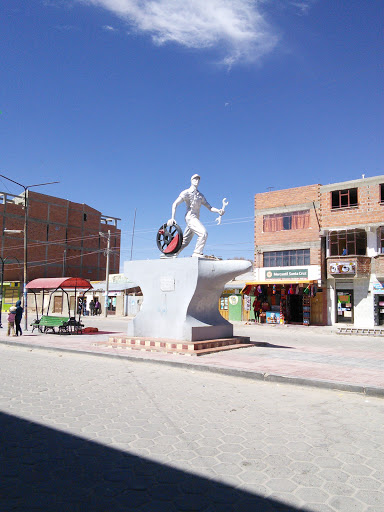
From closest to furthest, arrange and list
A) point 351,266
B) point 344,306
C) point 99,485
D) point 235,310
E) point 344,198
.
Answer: point 99,485 → point 351,266 → point 344,306 → point 344,198 → point 235,310

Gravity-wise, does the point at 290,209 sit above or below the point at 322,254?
above

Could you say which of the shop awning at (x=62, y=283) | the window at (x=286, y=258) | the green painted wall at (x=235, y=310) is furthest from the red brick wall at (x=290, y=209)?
the shop awning at (x=62, y=283)

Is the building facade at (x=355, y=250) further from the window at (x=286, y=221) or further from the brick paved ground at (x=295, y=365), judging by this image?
the brick paved ground at (x=295, y=365)

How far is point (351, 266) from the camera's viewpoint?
89.2ft

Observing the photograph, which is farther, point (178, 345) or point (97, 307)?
point (97, 307)

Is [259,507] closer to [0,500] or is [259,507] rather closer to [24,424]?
[0,500]

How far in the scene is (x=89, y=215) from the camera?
59.4 meters

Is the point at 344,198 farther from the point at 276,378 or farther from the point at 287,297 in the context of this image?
the point at 276,378

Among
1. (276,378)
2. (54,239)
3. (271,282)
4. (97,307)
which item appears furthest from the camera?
(54,239)

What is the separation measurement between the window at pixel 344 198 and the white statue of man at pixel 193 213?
59.4 feet

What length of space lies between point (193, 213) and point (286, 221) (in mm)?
19160

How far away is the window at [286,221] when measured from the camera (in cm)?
3044

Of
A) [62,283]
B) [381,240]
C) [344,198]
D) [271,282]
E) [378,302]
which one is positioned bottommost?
[378,302]

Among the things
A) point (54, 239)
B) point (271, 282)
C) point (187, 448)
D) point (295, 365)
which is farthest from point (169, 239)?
point (54, 239)
